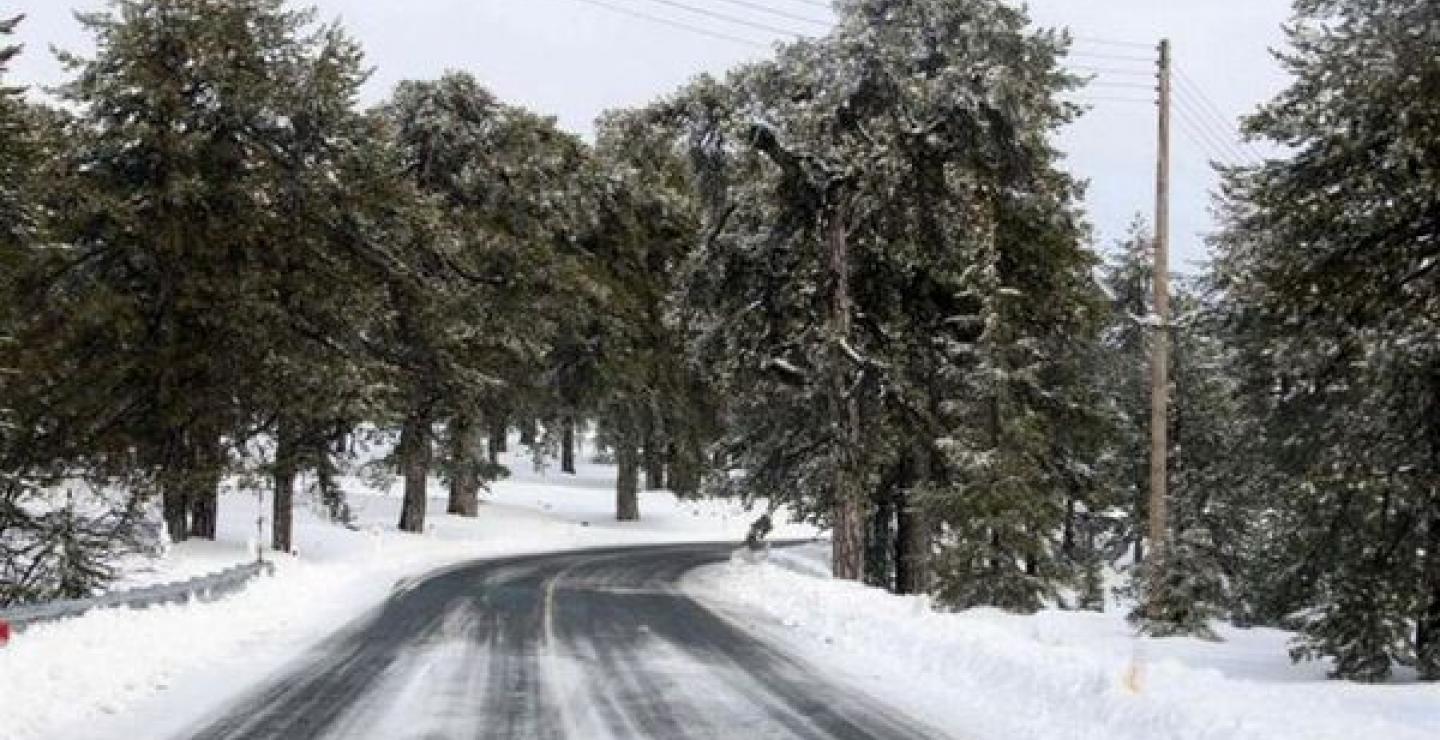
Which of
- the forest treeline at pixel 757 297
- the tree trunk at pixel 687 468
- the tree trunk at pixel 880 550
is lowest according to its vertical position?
the tree trunk at pixel 880 550

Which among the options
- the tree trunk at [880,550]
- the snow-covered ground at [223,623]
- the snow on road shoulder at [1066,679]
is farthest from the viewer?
the tree trunk at [880,550]

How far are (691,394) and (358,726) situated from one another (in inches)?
1473

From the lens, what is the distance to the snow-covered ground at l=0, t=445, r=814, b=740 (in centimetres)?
1049

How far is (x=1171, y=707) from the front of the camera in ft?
32.2

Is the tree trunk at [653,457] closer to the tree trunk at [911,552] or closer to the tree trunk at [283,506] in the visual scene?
the tree trunk at [911,552]

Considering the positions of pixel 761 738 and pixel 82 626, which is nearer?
pixel 761 738

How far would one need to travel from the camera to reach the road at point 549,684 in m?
10.2

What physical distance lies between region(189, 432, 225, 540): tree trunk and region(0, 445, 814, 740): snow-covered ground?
56cm

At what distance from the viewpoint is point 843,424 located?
24.4 m

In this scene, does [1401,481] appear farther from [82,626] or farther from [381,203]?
[381,203]

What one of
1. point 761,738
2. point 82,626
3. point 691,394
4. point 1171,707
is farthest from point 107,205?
point 691,394

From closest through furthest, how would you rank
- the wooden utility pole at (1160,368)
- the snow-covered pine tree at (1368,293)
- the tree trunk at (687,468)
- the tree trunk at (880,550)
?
the snow-covered pine tree at (1368,293)
the wooden utility pole at (1160,368)
the tree trunk at (880,550)
the tree trunk at (687,468)

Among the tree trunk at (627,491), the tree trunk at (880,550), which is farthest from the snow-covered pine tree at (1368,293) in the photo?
the tree trunk at (627,491)

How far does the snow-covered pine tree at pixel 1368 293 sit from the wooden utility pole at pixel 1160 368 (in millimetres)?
1693
